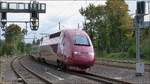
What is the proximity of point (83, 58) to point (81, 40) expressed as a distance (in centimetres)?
167

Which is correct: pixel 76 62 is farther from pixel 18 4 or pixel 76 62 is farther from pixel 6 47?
pixel 6 47

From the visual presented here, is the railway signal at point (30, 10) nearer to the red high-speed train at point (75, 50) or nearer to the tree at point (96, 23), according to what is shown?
the red high-speed train at point (75, 50)

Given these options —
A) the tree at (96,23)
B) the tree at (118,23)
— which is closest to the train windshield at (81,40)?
the tree at (118,23)

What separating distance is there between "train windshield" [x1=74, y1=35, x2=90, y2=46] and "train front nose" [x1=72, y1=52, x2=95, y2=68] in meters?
0.96

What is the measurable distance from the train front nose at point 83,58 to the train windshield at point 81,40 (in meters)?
0.96

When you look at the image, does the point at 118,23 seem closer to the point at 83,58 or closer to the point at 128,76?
the point at 83,58

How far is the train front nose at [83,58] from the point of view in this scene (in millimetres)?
30953

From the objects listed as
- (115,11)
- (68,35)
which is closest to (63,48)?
(68,35)

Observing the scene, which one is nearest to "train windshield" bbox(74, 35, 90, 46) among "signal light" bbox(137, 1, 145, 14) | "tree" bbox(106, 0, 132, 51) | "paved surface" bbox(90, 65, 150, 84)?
"paved surface" bbox(90, 65, 150, 84)

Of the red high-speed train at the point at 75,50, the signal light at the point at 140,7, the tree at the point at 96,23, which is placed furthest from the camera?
the tree at the point at 96,23

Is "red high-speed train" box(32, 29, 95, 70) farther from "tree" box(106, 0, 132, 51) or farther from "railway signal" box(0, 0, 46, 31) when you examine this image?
"tree" box(106, 0, 132, 51)

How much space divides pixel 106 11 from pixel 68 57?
52429 mm

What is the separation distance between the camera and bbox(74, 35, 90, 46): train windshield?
3191 cm

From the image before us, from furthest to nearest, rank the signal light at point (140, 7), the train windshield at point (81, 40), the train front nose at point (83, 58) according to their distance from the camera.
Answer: the train windshield at point (81, 40) < the train front nose at point (83, 58) < the signal light at point (140, 7)
